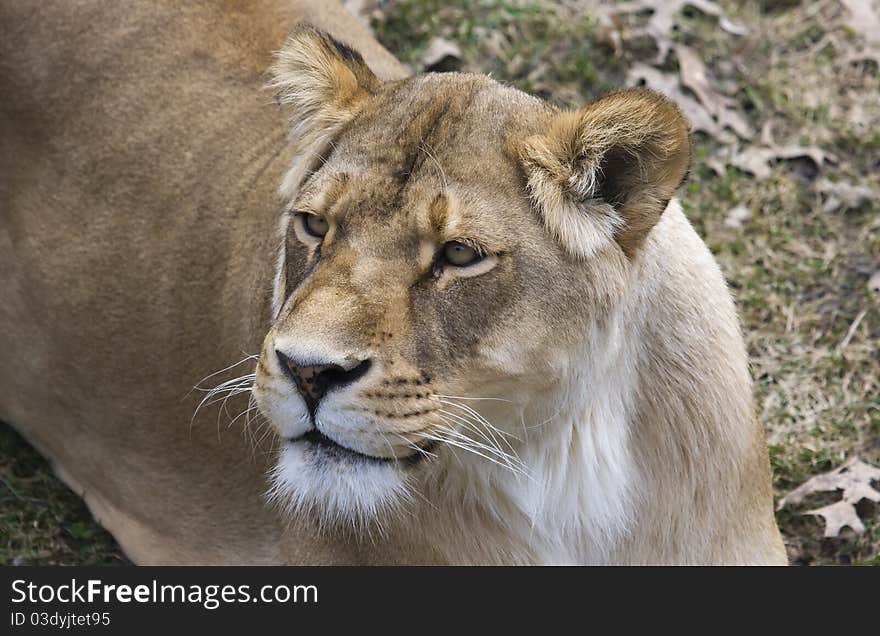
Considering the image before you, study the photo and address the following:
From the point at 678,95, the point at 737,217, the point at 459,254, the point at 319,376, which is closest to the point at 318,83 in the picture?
the point at 459,254

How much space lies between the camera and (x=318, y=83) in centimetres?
332

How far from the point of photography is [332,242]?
9.70 ft

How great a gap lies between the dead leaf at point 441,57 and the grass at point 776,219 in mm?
46

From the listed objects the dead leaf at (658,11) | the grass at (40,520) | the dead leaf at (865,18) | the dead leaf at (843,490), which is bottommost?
the grass at (40,520)

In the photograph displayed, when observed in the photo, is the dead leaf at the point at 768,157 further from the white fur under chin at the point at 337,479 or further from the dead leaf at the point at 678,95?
the white fur under chin at the point at 337,479

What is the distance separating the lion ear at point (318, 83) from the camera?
3.29 m

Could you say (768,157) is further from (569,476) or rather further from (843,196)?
(569,476)

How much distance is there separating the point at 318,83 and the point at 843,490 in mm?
2347

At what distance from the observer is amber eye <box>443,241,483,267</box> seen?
9.39 feet

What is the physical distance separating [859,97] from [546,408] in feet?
11.6

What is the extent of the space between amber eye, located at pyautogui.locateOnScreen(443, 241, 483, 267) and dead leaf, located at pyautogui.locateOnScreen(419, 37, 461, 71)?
324cm

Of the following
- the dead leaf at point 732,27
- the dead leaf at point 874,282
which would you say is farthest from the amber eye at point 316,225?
the dead leaf at point 732,27

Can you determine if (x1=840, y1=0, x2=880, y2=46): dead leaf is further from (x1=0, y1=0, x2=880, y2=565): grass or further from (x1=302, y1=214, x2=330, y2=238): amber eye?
(x1=302, y1=214, x2=330, y2=238): amber eye

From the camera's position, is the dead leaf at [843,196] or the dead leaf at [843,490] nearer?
the dead leaf at [843,490]
